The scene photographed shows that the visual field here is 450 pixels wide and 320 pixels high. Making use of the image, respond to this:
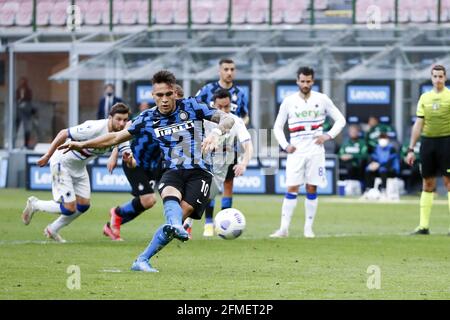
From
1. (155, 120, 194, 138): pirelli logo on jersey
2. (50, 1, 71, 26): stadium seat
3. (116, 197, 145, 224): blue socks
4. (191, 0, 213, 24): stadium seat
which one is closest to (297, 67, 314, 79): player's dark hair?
(116, 197, 145, 224): blue socks

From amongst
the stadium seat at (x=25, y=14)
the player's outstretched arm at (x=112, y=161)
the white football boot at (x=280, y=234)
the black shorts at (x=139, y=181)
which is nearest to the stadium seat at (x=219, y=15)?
the stadium seat at (x=25, y=14)

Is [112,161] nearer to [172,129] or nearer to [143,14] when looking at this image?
[172,129]

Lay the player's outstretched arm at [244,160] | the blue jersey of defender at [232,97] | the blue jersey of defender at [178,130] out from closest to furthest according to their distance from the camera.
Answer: the blue jersey of defender at [178,130]
the player's outstretched arm at [244,160]
the blue jersey of defender at [232,97]

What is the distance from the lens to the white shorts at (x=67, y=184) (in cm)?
1492

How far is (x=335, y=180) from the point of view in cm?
2706

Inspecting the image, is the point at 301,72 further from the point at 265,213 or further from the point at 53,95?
the point at 53,95

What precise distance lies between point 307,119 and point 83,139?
131 inches

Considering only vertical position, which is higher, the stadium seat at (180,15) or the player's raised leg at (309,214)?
the stadium seat at (180,15)

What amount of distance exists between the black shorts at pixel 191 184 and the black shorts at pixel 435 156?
577cm

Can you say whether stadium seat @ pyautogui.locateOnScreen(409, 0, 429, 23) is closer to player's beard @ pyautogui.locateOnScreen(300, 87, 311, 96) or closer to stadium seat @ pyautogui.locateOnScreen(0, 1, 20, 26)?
stadium seat @ pyautogui.locateOnScreen(0, 1, 20, 26)

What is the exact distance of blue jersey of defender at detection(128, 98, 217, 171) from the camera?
1128 centimetres

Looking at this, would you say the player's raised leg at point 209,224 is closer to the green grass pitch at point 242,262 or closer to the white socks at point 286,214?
the green grass pitch at point 242,262

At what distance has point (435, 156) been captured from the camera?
16.4 metres
